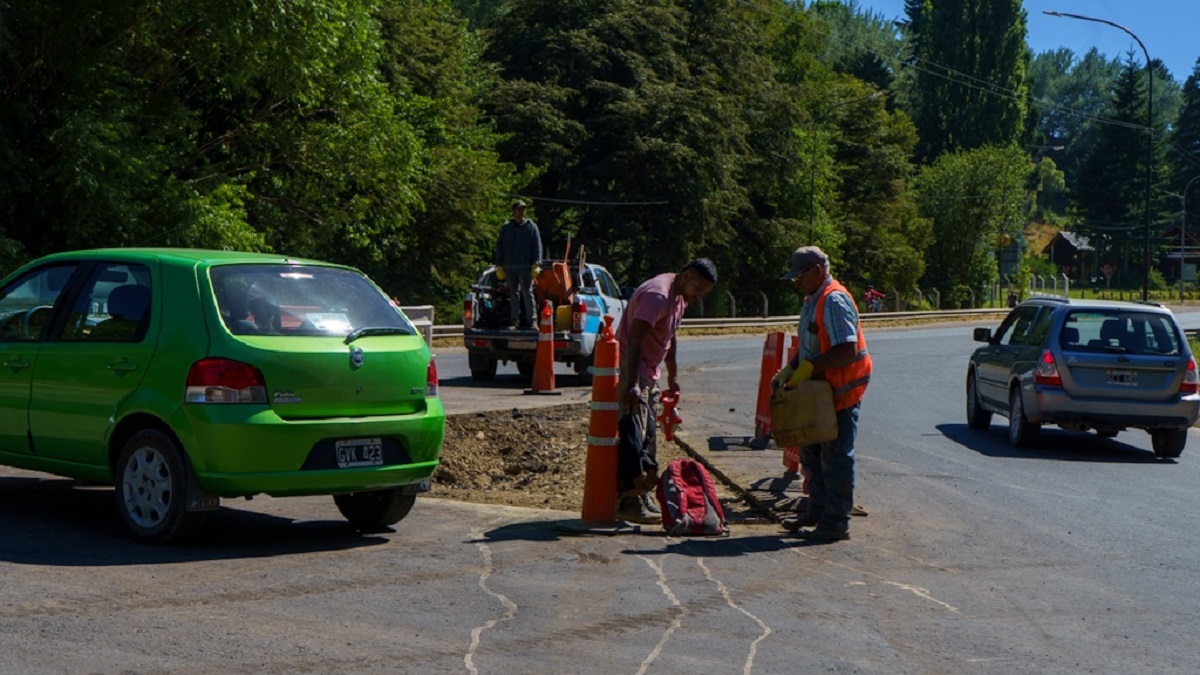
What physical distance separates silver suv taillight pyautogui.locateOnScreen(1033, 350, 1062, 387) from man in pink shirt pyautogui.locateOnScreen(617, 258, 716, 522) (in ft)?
24.6

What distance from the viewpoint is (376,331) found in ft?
29.2

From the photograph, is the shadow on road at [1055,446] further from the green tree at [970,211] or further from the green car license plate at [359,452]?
the green tree at [970,211]

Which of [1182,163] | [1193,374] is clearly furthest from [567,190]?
[1182,163]

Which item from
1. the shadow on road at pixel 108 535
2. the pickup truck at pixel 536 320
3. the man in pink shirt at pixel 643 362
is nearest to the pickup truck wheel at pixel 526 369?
the pickup truck at pixel 536 320

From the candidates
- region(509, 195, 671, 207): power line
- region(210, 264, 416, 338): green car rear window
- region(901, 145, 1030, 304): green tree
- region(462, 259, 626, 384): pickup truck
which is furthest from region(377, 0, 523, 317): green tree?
region(901, 145, 1030, 304): green tree

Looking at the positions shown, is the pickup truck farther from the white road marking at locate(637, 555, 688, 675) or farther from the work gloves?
the white road marking at locate(637, 555, 688, 675)

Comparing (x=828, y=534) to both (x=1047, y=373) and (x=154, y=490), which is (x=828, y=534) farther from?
(x=1047, y=373)

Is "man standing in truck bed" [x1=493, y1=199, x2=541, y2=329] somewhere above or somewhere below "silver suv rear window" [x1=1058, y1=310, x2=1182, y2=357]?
above

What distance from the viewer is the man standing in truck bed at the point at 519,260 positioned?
21016 millimetres

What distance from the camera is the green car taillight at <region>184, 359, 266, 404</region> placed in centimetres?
823

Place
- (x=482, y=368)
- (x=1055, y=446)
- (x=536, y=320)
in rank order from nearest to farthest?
(x=1055, y=446)
(x=536, y=320)
(x=482, y=368)

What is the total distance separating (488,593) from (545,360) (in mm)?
12603

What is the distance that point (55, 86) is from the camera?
28125 millimetres

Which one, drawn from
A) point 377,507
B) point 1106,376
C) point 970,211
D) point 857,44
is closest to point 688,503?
point 377,507
